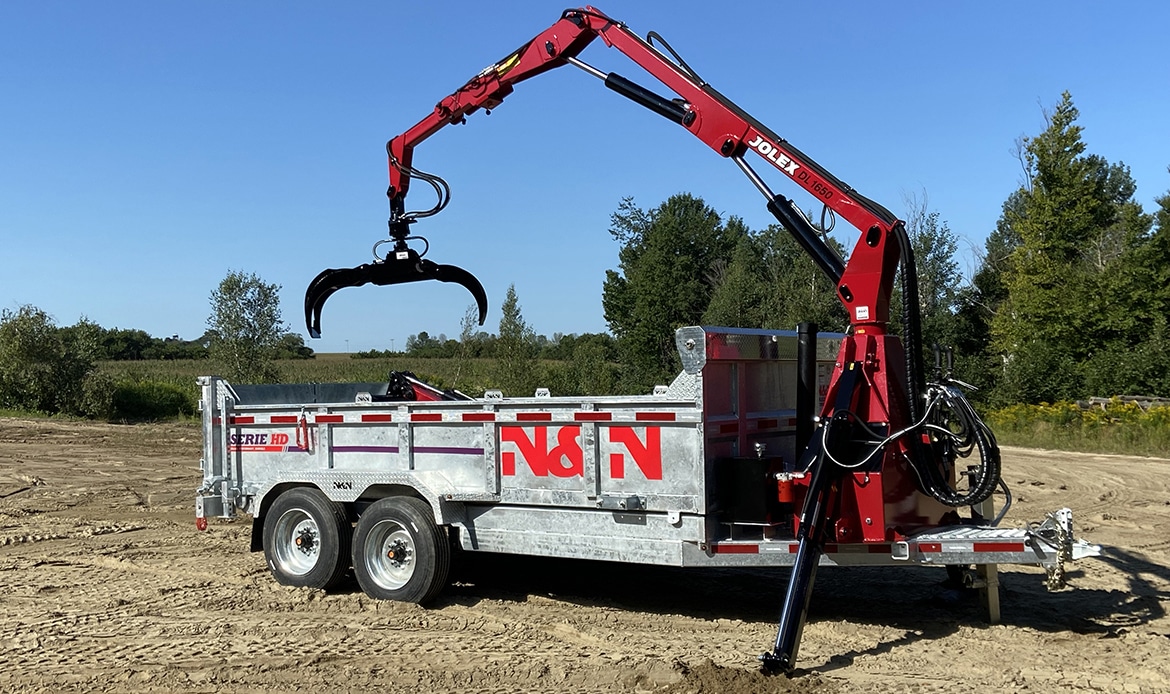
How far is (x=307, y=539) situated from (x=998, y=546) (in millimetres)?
5409

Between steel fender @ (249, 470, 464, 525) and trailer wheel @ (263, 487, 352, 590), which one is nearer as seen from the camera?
steel fender @ (249, 470, 464, 525)

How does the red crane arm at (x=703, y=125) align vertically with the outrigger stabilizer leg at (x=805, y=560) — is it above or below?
above

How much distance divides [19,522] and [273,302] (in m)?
18.3

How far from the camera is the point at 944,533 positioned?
655cm

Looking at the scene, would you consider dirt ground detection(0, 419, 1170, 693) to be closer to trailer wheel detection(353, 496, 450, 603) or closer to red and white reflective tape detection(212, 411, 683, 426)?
trailer wheel detection(353, 496, 450, 603)

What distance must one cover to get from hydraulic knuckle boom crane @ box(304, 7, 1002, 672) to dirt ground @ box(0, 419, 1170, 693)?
784mm

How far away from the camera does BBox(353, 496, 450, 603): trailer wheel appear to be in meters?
7.70

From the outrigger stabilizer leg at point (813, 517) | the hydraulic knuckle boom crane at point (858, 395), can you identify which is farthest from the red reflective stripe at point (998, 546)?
the outrigger stabilizer leg at point (813, 517)

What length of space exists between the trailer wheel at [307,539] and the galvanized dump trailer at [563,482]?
15 mm

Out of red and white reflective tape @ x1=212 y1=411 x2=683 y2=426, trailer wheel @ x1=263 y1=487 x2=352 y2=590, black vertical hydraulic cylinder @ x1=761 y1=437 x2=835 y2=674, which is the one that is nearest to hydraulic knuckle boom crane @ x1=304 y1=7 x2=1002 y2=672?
black vertical hydraulic cylinder @ x1=761 y1=437 x2=835 y2=674

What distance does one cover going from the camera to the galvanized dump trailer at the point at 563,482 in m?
6.63

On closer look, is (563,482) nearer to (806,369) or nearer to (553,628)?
(553,628)

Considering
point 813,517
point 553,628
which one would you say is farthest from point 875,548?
A: point 553,628

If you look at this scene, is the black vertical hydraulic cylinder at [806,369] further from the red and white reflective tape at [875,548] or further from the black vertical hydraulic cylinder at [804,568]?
the red and white reflective tape at [875,548]
